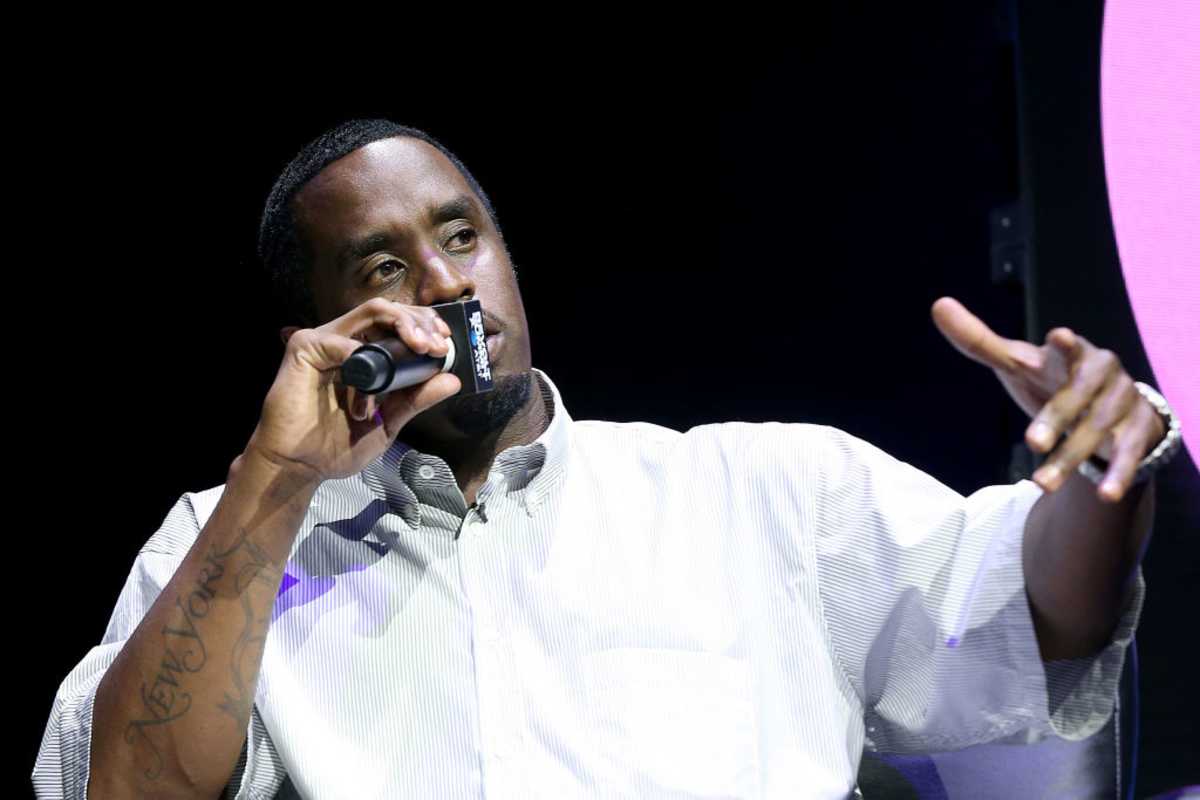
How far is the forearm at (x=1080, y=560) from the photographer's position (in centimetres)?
111

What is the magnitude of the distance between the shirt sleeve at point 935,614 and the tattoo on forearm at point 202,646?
641 millimetres

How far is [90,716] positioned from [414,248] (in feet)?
2.22

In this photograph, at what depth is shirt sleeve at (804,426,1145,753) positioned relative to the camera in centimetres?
122

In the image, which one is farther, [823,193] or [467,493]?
[823,193]

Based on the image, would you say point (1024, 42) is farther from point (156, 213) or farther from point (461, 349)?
point (156, 213)

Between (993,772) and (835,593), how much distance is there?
0.83 feet

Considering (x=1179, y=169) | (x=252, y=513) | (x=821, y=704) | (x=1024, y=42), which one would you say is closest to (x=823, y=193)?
(x=1024, y=42)

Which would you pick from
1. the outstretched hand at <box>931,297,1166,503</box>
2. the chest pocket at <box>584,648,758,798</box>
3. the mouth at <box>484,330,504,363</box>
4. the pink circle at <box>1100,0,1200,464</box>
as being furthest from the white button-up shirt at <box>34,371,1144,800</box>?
the pink circle at <box>1100,0,1200,464</box>

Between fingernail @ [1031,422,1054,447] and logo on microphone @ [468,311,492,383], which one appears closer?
fingernail @ [1031,422,1054,447]

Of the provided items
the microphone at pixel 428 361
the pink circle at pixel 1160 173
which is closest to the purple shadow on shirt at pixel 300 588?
the microphone at pixel 428 361

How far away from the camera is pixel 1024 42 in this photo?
197cm

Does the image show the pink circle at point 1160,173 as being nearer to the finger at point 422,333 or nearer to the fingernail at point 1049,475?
the fingernail at point 1049,475

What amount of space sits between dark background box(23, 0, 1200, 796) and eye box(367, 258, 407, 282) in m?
A: 0.71

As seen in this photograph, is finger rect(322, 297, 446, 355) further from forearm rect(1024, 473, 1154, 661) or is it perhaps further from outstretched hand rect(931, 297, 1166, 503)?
forearm rect(1024, 473, 1154, 661)
